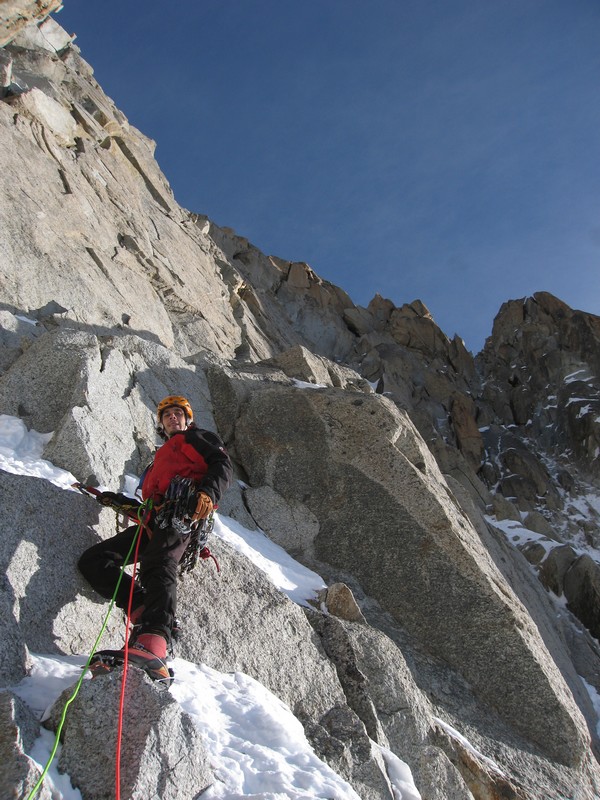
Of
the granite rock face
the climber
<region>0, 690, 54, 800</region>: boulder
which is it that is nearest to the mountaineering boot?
the climber

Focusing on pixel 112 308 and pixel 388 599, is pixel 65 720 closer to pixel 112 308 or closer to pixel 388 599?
pixel 388 599

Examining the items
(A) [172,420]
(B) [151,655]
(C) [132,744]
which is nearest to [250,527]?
(A) [172,420]

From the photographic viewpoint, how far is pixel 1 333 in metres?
11.0

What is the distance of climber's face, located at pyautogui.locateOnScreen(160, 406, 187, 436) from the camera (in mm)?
7992

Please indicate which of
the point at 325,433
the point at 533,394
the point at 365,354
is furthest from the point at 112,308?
the point at 533,394

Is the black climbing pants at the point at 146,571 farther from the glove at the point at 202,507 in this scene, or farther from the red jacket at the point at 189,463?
the red jacket at the point at 189,463

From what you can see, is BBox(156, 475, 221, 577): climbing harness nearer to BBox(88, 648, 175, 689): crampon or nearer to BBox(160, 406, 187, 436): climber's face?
BBox(160, 406, 187, 436): climber's face

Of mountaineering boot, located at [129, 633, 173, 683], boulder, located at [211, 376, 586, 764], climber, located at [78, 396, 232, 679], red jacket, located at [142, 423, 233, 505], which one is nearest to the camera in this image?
mountaineering boot, located at [129, 633, 173, 683]

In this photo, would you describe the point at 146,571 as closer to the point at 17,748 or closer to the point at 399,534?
the point at 17,748

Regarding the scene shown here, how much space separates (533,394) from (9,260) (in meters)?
55.3

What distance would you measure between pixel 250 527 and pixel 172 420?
408 centimetres

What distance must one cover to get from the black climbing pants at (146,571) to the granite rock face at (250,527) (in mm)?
238

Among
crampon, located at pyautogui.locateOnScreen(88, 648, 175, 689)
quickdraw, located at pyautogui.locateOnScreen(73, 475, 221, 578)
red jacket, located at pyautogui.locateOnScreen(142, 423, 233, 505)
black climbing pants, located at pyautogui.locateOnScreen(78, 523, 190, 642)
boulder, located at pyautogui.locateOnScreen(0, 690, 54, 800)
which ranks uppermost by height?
red jacket, located at pyautogui.locateOnScreen(142, 423, 233, 505)

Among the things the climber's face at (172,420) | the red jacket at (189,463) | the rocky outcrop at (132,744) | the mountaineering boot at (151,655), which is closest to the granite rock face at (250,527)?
the rocky outcrop at (132,744)
